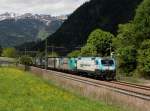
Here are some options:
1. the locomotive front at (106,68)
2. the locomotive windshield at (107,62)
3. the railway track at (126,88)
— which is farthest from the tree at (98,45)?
the railway track at (126,88)

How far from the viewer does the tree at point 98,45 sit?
138m

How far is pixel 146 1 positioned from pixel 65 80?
122 feet

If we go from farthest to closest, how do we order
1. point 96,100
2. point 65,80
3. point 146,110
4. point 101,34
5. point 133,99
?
point 101,34 < point 65,80 < point 96,100 < point 133,99 < point 146,110

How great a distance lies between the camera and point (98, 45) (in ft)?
467

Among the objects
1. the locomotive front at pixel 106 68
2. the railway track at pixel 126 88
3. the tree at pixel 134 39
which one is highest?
the tree at pixel 134 39

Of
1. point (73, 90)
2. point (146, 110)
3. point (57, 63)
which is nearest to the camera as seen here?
point (146, 110)

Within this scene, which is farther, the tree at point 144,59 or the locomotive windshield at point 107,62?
the tree at point 144,59

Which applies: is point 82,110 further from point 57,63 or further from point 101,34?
point 101,34

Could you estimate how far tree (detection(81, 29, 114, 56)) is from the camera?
138188mm

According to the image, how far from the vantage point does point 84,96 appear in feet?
134

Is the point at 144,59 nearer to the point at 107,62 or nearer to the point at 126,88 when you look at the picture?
the point at 107,62

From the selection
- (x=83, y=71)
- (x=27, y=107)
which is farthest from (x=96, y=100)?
(x=83, y=71)

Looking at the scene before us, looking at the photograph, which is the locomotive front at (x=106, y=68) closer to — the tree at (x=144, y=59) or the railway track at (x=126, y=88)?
the tree at (x=144, y=59)

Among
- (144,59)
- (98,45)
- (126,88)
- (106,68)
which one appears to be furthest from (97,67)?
(98,45)
